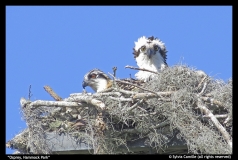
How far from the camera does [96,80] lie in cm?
708

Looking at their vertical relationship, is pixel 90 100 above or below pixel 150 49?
below

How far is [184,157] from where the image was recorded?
18.3ft

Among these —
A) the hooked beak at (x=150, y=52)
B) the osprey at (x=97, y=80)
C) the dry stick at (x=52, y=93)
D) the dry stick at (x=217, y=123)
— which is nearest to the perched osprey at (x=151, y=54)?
the hooked beak at (x=150, y=52)

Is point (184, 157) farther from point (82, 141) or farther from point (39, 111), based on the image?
point (39, 111)

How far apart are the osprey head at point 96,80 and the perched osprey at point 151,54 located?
0.82 metres

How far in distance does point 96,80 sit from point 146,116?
149 centimetres

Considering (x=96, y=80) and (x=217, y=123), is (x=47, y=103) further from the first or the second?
(x=217, y=123)

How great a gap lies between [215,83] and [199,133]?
84 centimetres

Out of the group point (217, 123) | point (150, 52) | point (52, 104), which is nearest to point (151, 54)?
point (150, 52)

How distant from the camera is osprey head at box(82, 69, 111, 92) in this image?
277 inches

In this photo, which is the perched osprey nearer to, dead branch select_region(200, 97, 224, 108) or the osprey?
the osprey

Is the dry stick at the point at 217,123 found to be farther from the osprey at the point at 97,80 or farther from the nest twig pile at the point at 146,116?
the osprey at the point at 97,80

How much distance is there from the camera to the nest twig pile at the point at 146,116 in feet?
18.1
